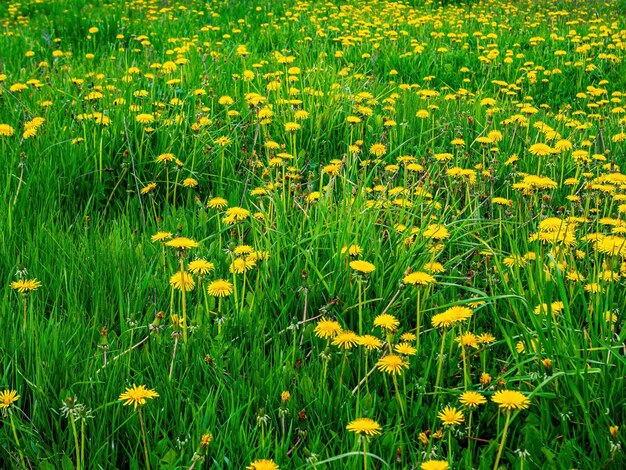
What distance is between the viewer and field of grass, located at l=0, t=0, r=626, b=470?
1.48m

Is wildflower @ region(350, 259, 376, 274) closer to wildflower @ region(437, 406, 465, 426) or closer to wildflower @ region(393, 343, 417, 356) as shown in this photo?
wildflower @ region(393, 343, 417, 356)

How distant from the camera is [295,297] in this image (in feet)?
6.67

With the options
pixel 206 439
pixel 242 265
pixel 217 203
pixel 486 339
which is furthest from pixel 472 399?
pixel 217 203

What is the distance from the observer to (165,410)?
5.08ft

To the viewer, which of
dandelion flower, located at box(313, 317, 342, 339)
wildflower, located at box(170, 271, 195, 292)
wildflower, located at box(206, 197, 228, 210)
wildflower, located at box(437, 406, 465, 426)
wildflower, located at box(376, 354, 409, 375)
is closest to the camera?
wildflower, located at box(437, 406, 465, 426)

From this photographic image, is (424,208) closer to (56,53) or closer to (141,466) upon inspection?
(141,466)

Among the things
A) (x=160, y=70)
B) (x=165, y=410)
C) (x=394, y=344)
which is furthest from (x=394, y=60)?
(x=165, y=410)

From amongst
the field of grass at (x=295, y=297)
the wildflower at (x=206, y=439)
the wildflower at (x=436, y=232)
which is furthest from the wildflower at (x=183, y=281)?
the wildflower at (x=436, y=232)

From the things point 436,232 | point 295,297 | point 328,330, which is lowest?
point 295,297

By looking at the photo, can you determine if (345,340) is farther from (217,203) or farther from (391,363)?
(217,203)

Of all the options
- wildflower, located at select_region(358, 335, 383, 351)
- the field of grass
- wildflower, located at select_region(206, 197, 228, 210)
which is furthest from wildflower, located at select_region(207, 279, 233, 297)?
wildflower, located at select_region(206, 197, 228, 210)

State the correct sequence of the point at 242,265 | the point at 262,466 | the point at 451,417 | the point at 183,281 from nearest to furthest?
the point at 262,466 < the point at 451,417 < the point at 183,281 < the point at 242,265

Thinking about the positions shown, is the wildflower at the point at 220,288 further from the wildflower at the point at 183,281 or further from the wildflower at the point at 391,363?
the wildflower at the point at 391,363

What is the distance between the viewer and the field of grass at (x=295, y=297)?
1484 millimetres
